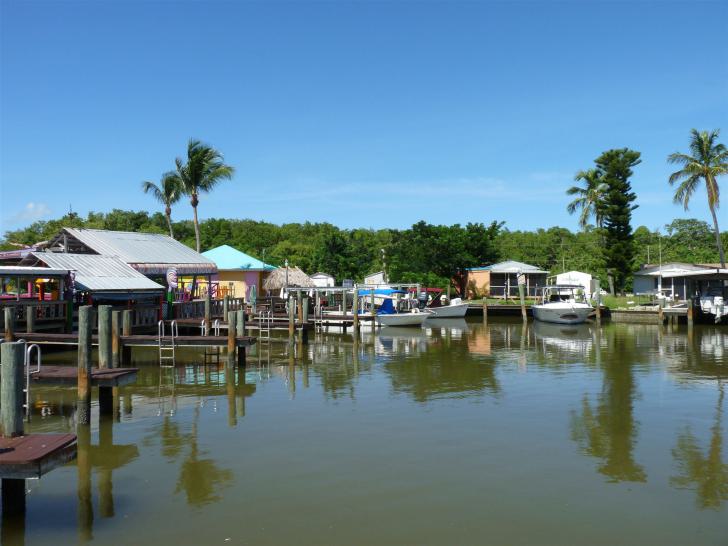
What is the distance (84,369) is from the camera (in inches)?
516

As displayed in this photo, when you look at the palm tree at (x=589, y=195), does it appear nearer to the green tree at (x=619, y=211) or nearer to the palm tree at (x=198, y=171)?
the green tree at (x=619, y=211)

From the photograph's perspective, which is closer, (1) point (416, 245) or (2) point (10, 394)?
(2) point (10, 394)

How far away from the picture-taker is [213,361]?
23.2 meters

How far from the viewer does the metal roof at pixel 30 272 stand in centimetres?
2186

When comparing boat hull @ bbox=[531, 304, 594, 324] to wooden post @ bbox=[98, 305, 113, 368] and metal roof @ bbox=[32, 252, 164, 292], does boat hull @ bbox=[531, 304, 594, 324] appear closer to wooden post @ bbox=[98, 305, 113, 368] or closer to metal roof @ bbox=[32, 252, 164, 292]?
metal roof @ bbox=[32, 252, 164, 292]

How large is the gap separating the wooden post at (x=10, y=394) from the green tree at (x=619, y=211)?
5011cm

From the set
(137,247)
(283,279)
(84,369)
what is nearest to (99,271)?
(137,247)

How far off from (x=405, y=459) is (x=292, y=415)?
433 cm

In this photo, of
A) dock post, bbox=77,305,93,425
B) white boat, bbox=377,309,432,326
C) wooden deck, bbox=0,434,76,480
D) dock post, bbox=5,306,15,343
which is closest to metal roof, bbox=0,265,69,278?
dock post, bbox=5,306,15,343

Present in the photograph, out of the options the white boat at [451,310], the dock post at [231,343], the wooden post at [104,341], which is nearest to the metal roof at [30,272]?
the dock post at [231,343]

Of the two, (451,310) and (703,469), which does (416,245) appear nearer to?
(451,310)

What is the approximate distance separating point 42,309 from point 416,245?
123 ft

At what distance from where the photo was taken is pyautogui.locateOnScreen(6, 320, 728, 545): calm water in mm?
8398

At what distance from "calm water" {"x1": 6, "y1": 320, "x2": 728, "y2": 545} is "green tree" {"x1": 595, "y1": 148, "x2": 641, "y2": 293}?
3243 cm
